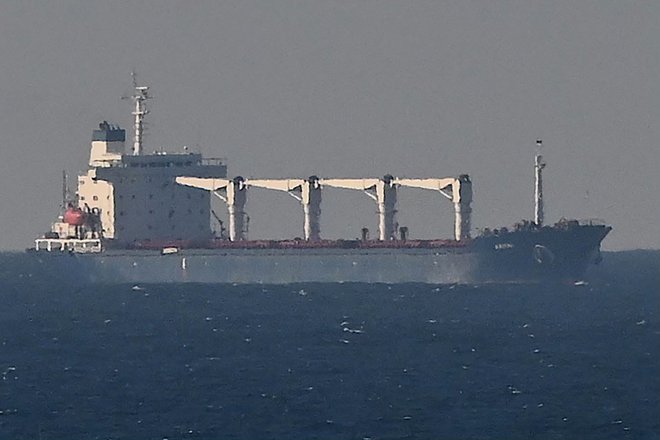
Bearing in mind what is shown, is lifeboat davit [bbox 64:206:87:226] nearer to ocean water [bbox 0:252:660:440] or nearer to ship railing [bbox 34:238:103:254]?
ship railing [bbox 34:238:103:254]

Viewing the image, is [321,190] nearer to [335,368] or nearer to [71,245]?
[71,245]

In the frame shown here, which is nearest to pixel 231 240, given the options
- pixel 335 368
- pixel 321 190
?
pixel 321 190

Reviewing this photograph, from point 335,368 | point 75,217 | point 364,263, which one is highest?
point 75,217

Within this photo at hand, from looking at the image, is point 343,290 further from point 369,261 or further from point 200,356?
point 200,356

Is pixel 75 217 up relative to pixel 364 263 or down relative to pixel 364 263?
up

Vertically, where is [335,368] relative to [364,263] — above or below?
below

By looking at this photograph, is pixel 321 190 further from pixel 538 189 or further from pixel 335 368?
pixel 335 368

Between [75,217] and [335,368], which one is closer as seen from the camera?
[335,368]
